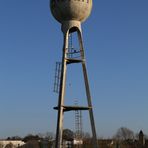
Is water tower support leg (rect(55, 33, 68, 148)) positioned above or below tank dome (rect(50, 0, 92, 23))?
below

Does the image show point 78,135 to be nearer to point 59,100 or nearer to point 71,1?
point 59,100

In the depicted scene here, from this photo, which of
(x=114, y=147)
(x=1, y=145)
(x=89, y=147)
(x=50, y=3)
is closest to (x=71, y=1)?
(x=50, y=3)

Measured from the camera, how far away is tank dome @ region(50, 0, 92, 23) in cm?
4472

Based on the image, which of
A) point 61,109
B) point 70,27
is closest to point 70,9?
point 70,27

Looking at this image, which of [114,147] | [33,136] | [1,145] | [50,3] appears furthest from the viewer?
[33,136]

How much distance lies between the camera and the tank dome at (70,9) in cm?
4472

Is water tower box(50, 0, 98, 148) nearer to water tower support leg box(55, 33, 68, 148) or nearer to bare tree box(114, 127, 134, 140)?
water tower support leg box(55, 33, 68, 148)

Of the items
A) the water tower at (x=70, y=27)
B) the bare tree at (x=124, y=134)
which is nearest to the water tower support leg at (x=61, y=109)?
the water tower at (x=70, y=27)

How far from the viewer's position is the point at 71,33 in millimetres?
46500

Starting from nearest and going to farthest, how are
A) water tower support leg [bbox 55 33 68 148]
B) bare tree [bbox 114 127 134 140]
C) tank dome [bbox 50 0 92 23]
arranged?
1. water tower support leg [bbox 55 33 68 148]
2. tank dome [bbox 50 0 92 23]
3. bare tree [bbox 114 127 134 140]

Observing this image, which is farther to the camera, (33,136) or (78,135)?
(33,136)

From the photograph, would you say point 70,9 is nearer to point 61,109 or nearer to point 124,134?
point 61,109

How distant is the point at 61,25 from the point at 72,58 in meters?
3.84

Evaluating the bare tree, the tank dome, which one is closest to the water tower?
the tank dome
